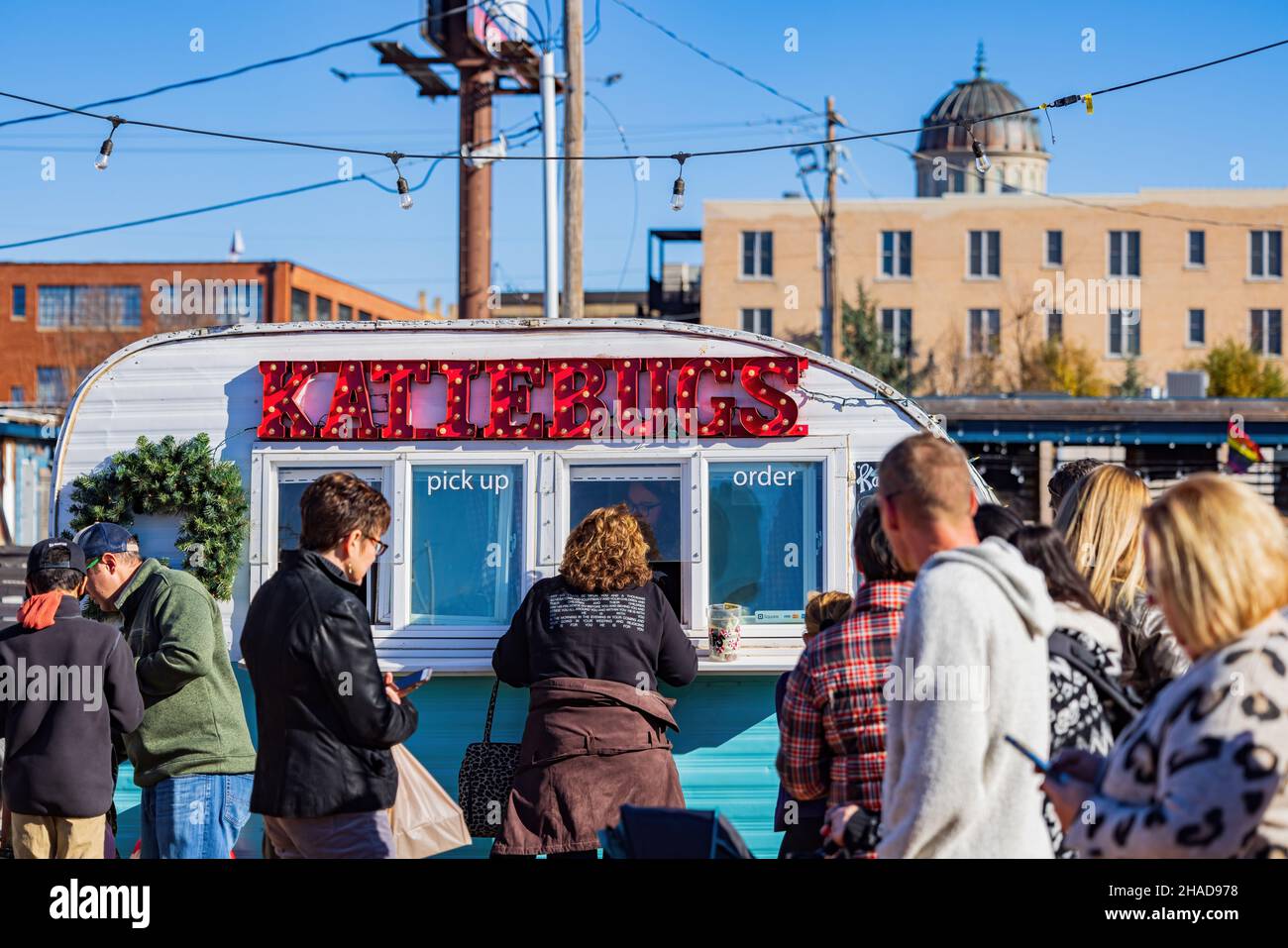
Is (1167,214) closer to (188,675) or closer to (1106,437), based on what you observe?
(1106,437)

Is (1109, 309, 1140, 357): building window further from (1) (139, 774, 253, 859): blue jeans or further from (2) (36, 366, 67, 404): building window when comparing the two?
(1) (139, 774, 253, 859): blue jeans

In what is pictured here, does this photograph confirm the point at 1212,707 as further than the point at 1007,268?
No

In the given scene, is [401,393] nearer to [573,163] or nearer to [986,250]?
[573,163]

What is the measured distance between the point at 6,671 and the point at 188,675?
0.67 m

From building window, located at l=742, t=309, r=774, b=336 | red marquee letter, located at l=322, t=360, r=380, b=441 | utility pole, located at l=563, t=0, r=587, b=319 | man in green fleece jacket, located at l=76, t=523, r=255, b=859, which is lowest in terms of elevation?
man in green fleece jacket, located at l=76, t=523, r=255, b=859

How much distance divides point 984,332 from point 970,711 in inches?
2034

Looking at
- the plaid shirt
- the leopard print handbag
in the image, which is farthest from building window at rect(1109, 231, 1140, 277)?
the plaid shirt

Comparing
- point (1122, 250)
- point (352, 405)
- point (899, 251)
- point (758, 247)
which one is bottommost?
point (352, 405)

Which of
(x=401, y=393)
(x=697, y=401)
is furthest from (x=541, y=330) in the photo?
(x=697, y=401)

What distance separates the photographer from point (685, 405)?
7.46 m

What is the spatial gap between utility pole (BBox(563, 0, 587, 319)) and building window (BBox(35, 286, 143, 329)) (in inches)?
1527

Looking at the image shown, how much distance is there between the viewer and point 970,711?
3088 millimetres

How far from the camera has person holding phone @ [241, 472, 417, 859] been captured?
4301mm
